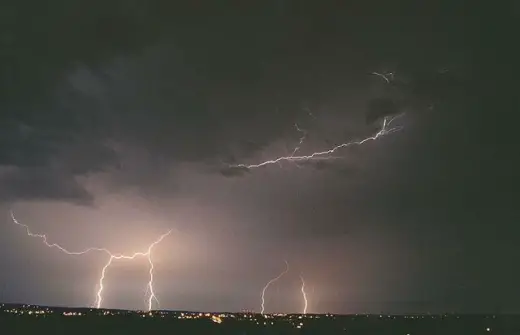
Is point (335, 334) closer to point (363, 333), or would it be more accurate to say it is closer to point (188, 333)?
point (363, 333)

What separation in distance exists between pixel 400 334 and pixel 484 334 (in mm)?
11766

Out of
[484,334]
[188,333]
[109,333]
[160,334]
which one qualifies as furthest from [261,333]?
[484,334]

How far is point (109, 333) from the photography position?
2872 inches

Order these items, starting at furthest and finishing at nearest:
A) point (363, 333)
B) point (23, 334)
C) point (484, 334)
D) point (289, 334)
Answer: point (363, 333)
point (289, 334)
point (484, 334)
point (23, 334)

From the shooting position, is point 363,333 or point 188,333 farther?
point 363,333

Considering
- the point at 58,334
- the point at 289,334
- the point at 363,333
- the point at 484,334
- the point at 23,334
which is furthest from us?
the point at 363,333

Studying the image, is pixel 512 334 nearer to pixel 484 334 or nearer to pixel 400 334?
pixel 484 334

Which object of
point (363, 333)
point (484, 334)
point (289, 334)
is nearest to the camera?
point (484, 334)

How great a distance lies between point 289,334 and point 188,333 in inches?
554

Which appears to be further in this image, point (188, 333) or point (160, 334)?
point (188, 333)

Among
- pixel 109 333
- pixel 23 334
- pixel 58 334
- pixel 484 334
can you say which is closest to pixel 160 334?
pixel 109 333

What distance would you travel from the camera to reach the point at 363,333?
3829 inches

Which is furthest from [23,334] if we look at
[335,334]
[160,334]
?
[335,334]

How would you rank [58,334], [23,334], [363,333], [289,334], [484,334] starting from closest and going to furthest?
[23,334] → [58,334] → [484,334] → [289,334] → [363,333]
